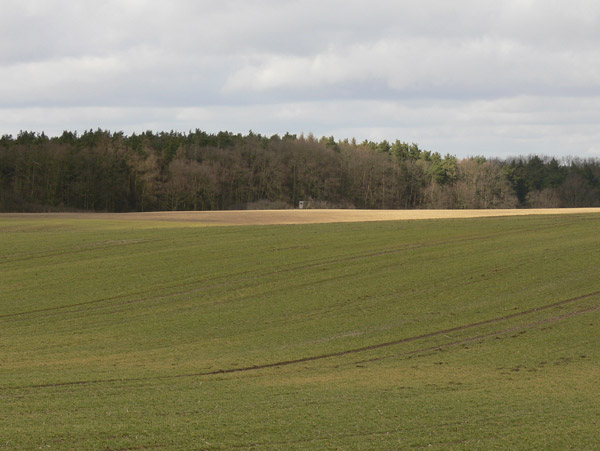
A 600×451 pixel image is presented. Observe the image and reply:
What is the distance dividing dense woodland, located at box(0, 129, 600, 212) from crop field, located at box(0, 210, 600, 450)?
7004cm

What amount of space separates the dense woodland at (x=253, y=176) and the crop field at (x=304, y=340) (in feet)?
230

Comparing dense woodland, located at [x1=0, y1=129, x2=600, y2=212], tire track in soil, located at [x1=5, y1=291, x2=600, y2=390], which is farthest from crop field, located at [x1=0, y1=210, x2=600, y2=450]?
dense woodland, located at [x1=0, y1=129, x2=600, y2=212]

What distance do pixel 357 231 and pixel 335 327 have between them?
20.4 meters

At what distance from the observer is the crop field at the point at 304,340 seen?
989cm

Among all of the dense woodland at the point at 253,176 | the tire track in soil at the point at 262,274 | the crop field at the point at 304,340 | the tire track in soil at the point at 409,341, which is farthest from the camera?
the dense woodland at the point at 253,176

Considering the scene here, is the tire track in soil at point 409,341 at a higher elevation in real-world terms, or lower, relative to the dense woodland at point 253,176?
lower

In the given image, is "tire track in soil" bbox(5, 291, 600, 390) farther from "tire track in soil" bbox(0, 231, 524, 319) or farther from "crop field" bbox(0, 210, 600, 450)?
"tire track in soil" bbox(0, 231, 524, 319)

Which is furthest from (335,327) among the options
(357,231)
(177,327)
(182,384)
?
(357,231)

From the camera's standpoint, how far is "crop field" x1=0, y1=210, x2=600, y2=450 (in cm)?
989

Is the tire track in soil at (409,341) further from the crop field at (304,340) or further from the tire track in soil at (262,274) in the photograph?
the tire track in soil at (262,274)

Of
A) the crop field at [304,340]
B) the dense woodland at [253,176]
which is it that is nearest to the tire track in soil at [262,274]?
the crop field at [304,340]

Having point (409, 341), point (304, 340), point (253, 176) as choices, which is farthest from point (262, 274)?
point (253, 176)

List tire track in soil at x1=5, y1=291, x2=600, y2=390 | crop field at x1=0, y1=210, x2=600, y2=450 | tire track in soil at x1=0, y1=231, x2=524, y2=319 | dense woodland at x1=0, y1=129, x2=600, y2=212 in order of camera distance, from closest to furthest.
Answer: crop field at x1=0, y1=210, x2=600, y2=450 → tire track in soil at x1=5, y1=291, x2=600, y2=390 → tire track in soil at x1=0, y1=231, x2=524, y2=319 → dense woodland at x1=0, y1=129, x2=600, y2=212

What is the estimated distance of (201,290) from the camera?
2586 centimetres
